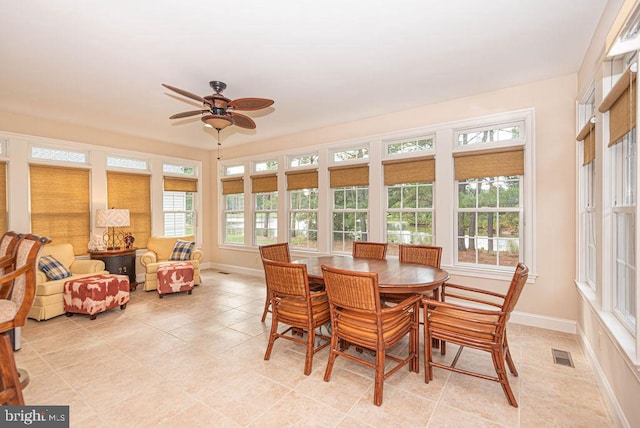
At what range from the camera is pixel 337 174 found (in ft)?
17.0

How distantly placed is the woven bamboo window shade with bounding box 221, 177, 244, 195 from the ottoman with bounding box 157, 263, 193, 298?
2211mm

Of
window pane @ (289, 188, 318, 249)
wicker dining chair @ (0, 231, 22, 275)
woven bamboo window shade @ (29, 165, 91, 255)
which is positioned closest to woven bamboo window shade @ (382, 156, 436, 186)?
window pane @ (289, 188, 318, 249)

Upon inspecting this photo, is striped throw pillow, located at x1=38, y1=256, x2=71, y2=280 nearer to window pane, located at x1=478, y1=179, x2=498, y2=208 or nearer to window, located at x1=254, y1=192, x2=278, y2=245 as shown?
window, located at x1=254, y1=192, x2=278, y2=245

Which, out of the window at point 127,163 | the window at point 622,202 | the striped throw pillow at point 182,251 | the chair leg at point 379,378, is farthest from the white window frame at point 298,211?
the window at point 622,202

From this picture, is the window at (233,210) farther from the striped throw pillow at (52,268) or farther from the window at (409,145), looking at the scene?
the window at (409,145)

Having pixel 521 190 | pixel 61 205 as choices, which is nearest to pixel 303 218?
pixel 521 190

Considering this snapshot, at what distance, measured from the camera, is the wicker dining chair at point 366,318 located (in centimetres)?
212

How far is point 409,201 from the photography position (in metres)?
4.50

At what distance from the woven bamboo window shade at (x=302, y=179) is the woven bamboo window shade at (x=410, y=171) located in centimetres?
140

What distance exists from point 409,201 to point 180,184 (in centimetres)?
492

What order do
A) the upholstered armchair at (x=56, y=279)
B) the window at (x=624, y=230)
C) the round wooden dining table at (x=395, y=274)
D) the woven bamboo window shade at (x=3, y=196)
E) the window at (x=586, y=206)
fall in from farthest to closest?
the woven bamboo window shade at (x=3, y=196) < the upholstered armchair at (x=56, y=279) < the window at (x=586, y=206) < the round wooden dining table at (x=395, y=274) < the window at (x=624, y=230)

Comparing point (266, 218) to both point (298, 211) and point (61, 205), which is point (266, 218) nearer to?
point (298, 211)

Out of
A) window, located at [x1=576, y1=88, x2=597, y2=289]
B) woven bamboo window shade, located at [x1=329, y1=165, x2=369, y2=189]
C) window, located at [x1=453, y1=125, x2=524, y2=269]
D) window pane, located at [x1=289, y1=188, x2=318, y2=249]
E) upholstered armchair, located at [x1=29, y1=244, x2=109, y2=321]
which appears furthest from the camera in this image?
window pane, located at [x1=289, y1=188, x2=318, y2=249]

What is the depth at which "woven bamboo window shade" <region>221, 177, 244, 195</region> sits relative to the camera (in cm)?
669
